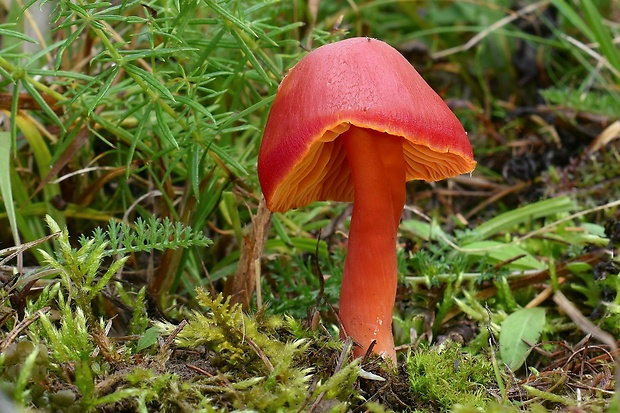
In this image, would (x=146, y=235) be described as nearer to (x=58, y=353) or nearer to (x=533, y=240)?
(x=58, y=353)

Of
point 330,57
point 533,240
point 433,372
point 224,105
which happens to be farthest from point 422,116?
point 533,240

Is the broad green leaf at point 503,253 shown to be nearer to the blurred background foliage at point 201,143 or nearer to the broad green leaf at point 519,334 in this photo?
the blurred background foliage at point 201,143

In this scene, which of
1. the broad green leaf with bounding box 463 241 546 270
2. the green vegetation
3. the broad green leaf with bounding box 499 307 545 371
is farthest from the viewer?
the broad green leaf with bounding box 463 241 546 270

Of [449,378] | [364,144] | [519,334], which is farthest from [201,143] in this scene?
[519,334]

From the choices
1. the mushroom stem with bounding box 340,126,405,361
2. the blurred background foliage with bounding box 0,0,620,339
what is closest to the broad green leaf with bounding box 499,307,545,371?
the blurred background foliage with bounding box 0,0,620,339

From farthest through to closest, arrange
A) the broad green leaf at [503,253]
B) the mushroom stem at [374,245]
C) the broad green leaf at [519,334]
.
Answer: the broad green leaf at [503,253]
the broad green leaf at [519,334]
the mushroom stem at [374,245]

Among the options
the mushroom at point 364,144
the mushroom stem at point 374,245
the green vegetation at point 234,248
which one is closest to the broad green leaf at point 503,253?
the green vegetation at point 234,248

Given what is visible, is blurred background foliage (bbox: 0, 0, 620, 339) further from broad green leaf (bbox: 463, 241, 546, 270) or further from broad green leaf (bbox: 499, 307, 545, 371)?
broad green leaf (bbox: 499, 307, 545, 371)
